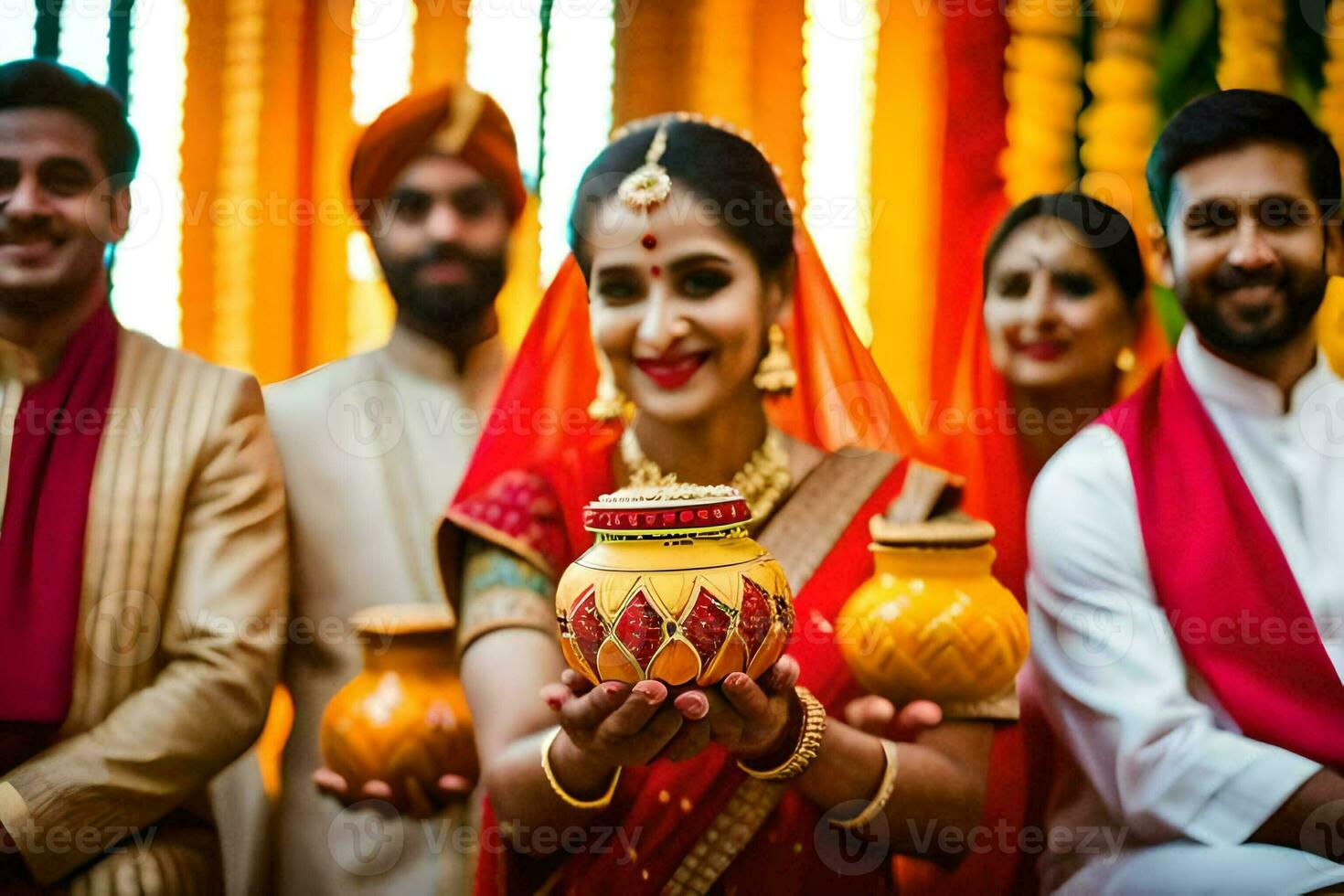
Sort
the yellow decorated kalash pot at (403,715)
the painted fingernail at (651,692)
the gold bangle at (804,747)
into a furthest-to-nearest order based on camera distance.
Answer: the yellow decorated kalash pot at (403,715), the gold bangle at (804,747), the painted fingernail at (651,692)

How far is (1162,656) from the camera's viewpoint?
7.56 feet

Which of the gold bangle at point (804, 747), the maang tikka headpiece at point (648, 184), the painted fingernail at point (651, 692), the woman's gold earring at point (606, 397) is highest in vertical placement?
the maang tikka headpiece at point (648, 184)

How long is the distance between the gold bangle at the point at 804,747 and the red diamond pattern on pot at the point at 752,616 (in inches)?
9.9

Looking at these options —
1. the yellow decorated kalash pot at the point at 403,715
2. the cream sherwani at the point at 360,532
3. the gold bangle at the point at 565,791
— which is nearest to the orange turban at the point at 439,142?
the cream sherwani at the point at 360,532

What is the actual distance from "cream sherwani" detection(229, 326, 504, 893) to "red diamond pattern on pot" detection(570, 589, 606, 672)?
71 centimetres

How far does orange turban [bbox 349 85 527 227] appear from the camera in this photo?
2592 millimetres

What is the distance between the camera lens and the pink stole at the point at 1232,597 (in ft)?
7.48

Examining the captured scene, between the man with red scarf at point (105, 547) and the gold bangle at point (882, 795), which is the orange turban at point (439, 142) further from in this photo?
the gold bangle at point (882, 795)

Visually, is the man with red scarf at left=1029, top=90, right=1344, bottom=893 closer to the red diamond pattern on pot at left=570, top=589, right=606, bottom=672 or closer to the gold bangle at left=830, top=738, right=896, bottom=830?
the gold bangle at left=830, top=738, right=896, bottom=830

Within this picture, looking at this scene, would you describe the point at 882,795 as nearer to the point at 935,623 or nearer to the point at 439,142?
the point at 935,623

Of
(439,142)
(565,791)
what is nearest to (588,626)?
(565,791)

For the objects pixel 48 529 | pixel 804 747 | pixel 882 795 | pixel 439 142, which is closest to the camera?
pixel 804 747

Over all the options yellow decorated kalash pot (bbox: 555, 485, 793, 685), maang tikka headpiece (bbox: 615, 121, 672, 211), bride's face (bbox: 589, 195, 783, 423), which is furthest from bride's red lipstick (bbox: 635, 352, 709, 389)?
yellow decorated kalash pot (bbox: 555, 485, 793, 685)

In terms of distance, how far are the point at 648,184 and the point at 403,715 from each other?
3.53 feet
